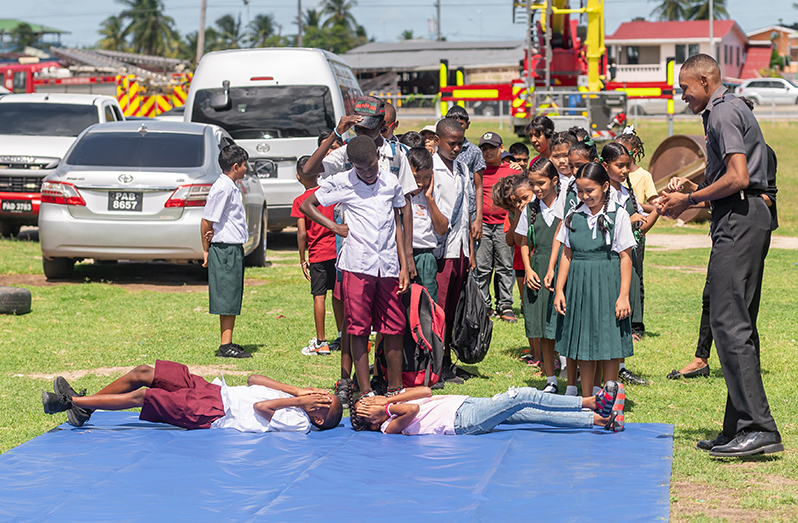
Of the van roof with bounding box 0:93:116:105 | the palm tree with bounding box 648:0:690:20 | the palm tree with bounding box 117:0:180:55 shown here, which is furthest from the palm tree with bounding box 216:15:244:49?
the van roof with bounding box 0:93:116:105

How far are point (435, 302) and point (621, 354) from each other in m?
1.46

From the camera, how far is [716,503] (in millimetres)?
4473

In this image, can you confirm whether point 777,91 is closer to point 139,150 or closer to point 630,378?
point 139,150

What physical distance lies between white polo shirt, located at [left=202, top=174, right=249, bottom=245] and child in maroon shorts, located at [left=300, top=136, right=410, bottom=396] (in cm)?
165

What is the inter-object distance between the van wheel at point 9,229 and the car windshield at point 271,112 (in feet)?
13.2

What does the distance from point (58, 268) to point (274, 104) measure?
4242mm

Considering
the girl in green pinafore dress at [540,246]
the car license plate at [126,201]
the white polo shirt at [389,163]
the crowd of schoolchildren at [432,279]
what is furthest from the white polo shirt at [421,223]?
the car license plate at [126,201]

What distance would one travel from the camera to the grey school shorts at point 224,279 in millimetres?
7862

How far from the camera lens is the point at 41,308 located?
9.91 metres

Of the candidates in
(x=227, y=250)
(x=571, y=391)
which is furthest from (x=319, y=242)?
(x=571, y=391)

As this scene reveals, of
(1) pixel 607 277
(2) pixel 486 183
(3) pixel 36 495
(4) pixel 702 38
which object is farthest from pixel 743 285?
(4) pixel 702 38

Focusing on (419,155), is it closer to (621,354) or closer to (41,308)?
(621,354)

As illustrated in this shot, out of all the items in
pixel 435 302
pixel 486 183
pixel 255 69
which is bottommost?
pixel 435 302

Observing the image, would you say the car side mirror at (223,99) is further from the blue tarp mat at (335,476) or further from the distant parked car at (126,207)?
the blue tarp mat at (335,476)
